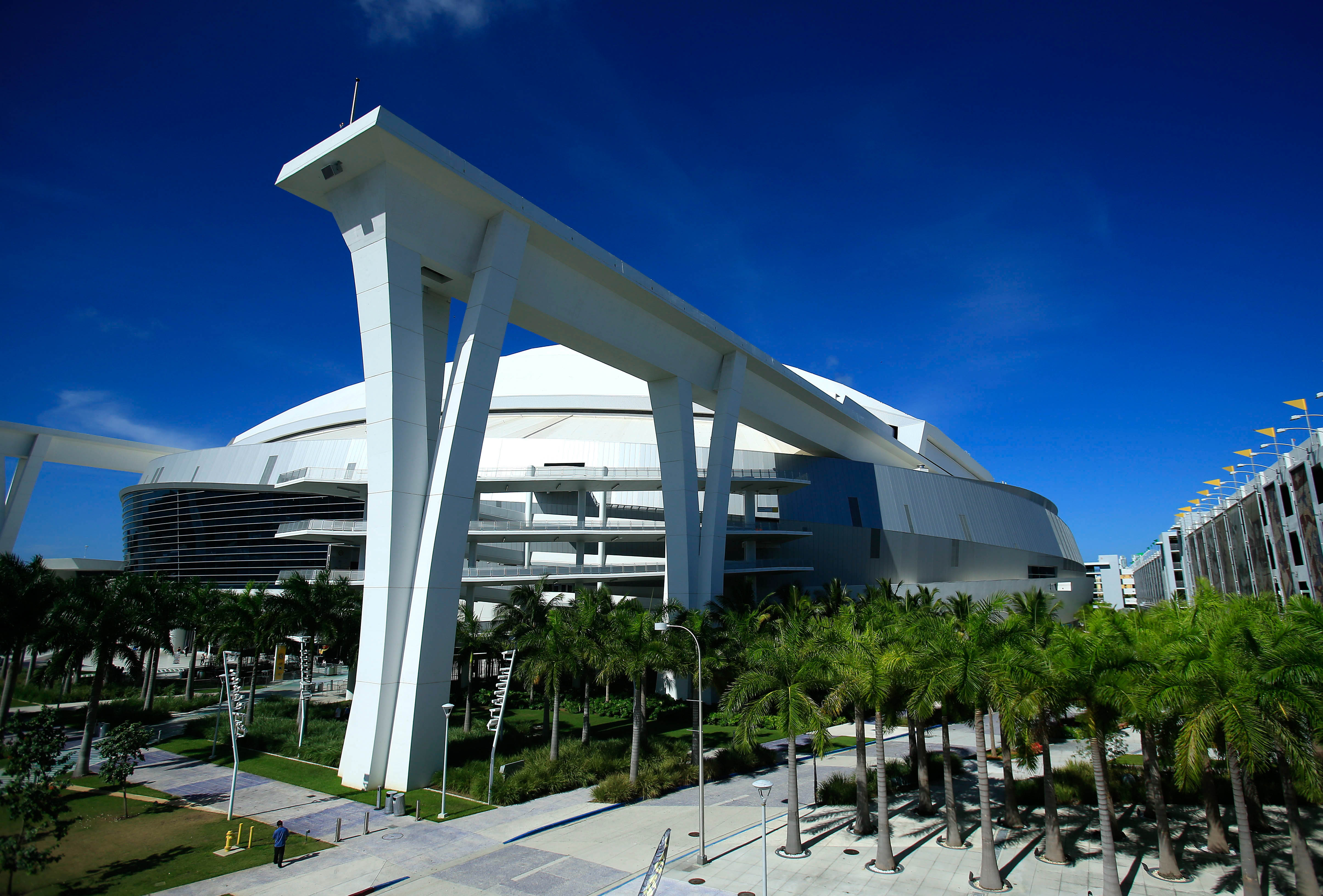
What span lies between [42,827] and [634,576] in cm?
3326

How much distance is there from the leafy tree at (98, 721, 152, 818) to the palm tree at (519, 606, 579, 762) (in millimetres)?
11925

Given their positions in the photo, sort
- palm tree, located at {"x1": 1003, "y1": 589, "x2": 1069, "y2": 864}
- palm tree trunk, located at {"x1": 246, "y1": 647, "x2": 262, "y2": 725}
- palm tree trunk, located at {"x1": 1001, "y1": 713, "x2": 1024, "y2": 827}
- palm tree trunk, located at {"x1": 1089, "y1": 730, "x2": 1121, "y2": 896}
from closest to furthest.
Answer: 1. palm tree trunk, located at {"x1": 1089, "y1": 730, "x2": 1121, "y2": 896}
2. palm tree, located at {"x1": 1003, "y1": 589, "x2": 1069, "y2": 864}
3. palm tree trunk, located at {"x1": 1001, "y1": 713, "x2": 1024, "y2": 827}
4. palm tree trunk, located at {"x1": 246, "y1": 647, "x2": 262, "y2": 725}

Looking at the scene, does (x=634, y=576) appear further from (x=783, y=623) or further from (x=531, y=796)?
(x=531, y=796)

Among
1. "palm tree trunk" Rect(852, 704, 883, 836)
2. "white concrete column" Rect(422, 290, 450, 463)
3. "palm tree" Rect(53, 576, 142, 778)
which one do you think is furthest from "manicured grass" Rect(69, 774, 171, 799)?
"palm tree trunk" Rect(852, 704, 883, 836)

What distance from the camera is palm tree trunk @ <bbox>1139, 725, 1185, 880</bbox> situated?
16.0 metres

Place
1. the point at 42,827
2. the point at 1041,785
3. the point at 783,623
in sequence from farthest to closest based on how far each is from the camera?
the point at 783,623 < the point at 1041,785 < the point at 42,827

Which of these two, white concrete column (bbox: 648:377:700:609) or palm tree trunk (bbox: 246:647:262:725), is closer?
palm tree trunk (bbox: 246:647:262:725)

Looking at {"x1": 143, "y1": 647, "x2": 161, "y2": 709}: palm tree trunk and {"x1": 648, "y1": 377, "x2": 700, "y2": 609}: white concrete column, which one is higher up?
{"x1": 648, "y1": 377, "x2": 700, "y2": 609}: white concrete column

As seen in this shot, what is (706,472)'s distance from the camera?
43.7 metres

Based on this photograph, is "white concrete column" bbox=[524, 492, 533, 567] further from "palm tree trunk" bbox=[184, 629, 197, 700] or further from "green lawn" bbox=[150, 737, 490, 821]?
"green lawn" bbox=[150, 737, 490, 821]

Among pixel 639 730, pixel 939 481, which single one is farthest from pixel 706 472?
pixel 939 481

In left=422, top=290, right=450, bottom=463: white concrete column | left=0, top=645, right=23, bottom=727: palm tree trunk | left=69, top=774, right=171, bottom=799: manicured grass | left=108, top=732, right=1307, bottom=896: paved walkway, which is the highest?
left=422, top=290, right=450, bottom=463: white concrete column

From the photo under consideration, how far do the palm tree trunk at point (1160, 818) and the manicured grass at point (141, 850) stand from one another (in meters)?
19.8

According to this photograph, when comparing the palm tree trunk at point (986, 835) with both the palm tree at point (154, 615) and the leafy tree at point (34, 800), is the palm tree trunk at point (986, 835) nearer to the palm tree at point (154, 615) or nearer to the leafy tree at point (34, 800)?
the leafy tree at point (34, 800)
